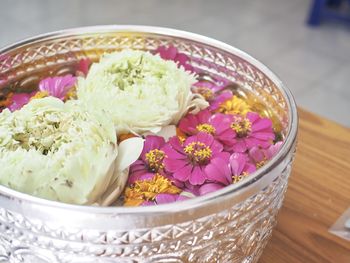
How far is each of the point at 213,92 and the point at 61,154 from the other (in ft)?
0.78

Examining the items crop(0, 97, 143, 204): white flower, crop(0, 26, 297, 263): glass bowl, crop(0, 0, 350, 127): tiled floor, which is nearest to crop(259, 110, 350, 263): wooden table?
crop(0, 26, 297, 263): glass bowl

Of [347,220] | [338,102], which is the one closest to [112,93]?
[347,220]

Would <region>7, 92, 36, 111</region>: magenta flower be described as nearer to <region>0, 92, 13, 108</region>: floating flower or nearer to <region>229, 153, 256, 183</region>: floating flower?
<region>0, 92, 13, 108</region>: floating flower

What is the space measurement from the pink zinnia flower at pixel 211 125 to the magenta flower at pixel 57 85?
0.13 m

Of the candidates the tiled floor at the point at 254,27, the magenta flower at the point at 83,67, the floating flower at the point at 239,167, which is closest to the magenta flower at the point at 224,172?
the floating flower at the point at 239,167

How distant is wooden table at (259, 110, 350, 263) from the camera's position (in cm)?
54

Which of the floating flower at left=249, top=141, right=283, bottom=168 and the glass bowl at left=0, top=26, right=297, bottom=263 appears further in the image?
the floating flower at left=249, top=141, right=283, bottom=168

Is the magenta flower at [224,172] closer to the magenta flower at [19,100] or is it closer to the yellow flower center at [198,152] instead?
the yellow flower center at [198,152]

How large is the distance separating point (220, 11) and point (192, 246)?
7.33 feet

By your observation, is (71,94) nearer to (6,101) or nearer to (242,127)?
(6,101)

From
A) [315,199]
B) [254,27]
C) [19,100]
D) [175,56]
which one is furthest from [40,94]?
[254,27]

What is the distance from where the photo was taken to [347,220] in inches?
22.5

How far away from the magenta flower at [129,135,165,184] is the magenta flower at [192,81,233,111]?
0.39 ft

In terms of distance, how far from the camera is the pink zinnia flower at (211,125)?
499 millimetres
